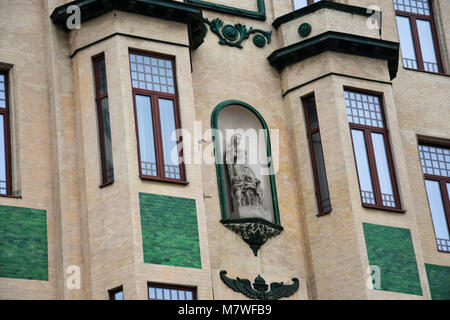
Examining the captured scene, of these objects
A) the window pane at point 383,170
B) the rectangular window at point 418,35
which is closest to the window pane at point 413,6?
the rectangular window at point 418,35

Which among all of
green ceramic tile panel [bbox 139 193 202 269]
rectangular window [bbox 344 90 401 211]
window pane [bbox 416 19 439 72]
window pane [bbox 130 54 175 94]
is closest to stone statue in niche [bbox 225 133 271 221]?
green ceramic tile panel [bbox 139 193 202 269]

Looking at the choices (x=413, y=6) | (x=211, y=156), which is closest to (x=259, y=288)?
(x=211, y=156)

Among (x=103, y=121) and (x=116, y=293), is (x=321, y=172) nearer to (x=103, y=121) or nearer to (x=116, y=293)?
(x=103, y=121)

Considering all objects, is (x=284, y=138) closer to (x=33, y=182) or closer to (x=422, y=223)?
(x=422, y=223)

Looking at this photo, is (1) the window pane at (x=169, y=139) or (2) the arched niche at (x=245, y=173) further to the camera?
(2) the arched niche at (x=245, y=173)

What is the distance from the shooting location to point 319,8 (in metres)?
30.6

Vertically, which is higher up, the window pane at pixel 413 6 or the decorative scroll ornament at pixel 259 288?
the window pane at pixel 413 6

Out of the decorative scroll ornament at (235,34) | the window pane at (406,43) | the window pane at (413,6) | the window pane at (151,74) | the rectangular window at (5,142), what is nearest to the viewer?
the rectangular window at (5,142)

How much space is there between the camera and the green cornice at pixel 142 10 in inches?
1092

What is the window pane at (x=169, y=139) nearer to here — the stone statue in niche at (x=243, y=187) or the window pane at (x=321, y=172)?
the stone statue in niche at (x=243, y=187)

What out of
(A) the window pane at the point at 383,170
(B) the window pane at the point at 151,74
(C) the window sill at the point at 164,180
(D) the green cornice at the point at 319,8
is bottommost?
(C) the window sill at the point at 164,180

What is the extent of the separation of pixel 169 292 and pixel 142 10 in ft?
22.2

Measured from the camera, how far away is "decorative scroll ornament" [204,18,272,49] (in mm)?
30156

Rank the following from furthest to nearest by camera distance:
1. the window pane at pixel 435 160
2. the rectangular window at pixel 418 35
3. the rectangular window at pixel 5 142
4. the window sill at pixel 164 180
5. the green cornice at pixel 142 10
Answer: the rectangular window at pixel 418 35, the window pane at pixel 435 160, the green cornice at pixel 142 10, the rectangular window at pixel 5 142, the window sill at pixel 164 180
